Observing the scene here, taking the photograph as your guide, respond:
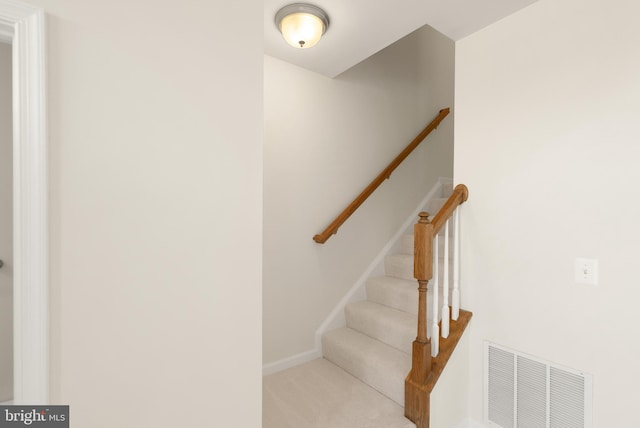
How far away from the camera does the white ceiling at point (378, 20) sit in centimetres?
154

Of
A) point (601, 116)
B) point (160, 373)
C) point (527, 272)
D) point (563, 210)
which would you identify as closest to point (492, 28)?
point (601, 116)

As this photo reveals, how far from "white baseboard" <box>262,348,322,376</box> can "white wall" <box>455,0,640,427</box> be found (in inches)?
42.3

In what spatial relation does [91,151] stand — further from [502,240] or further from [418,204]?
[418,204]

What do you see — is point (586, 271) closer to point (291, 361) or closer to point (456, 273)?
point (456, 273)

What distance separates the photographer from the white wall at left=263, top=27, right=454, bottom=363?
2.13m

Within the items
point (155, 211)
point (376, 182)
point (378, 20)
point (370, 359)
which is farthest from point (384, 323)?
point (378, 20)

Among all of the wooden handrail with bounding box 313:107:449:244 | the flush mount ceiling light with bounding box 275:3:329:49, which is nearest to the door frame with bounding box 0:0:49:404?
the flush mount ceiling light with bounding box 275:3:329:49

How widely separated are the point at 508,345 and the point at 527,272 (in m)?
0.41

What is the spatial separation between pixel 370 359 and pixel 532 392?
848 millimetres

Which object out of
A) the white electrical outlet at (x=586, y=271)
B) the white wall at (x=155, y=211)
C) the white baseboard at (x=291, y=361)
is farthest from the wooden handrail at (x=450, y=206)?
the white baseboard at (x=291, y=361)

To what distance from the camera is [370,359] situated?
6.29 ft

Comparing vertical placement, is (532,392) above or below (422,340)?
below

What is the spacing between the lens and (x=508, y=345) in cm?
162

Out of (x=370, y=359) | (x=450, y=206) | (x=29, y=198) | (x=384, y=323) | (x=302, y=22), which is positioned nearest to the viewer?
(x=29, y=198)
